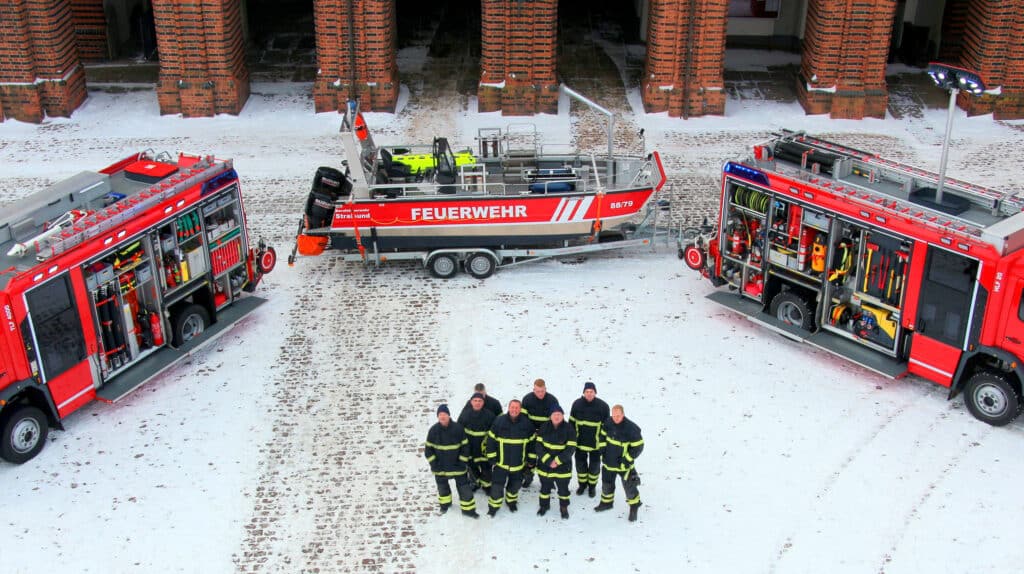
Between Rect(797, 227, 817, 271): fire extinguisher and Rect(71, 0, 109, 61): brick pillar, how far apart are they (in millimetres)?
17365

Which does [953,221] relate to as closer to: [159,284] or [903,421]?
[903,421]

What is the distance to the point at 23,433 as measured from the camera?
12156mm

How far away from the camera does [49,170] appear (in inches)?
788

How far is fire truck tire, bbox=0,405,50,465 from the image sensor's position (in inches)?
471

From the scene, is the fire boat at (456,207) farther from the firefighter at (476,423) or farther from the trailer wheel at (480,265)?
the firefighter at (476,423)

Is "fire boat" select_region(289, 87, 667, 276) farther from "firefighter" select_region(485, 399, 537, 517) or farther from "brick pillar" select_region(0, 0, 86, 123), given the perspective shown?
"brick pillar" select_region(0, 0, 86, 123)

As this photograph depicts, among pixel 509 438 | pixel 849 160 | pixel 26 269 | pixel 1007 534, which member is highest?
pixel 849 160

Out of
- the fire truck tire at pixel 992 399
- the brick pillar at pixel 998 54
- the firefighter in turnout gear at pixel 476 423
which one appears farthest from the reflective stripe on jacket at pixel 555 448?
the brick pillar at pixel 998 54

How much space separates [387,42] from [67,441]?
38.3 ft

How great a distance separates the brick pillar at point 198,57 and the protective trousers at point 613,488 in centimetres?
1397

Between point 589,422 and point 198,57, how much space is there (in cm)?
1397

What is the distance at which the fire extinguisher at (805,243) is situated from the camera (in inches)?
547

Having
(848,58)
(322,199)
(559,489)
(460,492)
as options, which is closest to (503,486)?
(460,492)

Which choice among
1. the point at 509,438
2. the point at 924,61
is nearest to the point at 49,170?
the point at 509,438
